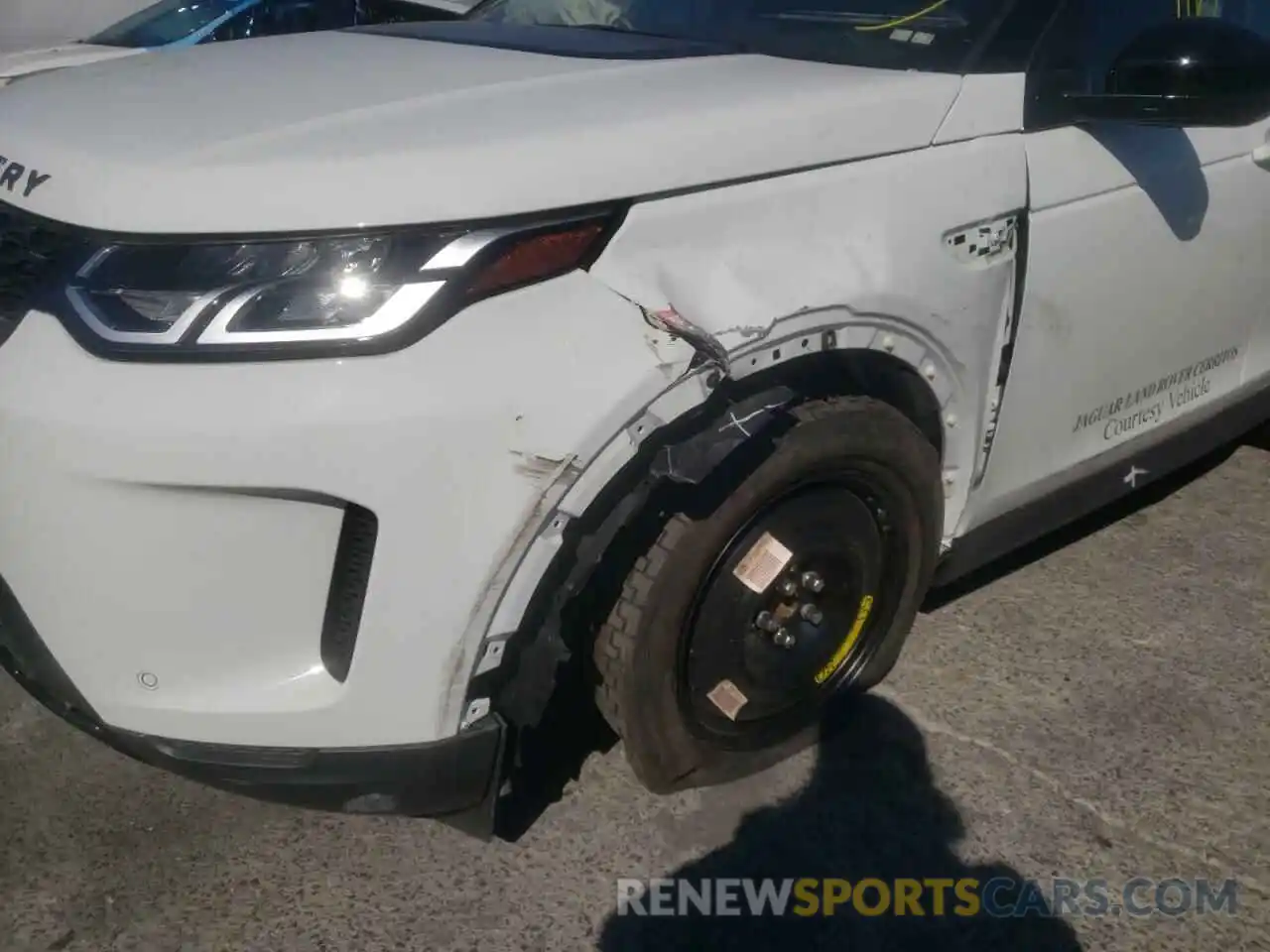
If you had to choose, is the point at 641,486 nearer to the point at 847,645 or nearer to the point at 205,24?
the point at 847,645

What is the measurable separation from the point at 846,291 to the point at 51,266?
4.13 ft

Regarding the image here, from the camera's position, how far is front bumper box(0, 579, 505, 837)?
6.00 feet

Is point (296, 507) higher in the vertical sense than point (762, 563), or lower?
higher

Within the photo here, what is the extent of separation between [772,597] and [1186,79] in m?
1.27

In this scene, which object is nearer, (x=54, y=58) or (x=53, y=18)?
(x=54, y=58)

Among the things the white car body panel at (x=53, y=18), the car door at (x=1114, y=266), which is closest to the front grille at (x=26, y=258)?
the car door at (x=1114, y=266)

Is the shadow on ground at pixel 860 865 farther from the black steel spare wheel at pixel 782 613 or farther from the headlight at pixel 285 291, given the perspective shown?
→ the headlight at pixel 285 291

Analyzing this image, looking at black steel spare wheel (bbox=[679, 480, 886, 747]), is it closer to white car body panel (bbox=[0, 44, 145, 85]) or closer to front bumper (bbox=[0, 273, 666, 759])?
front bumper (bbox=[0, 273, 666, 759])

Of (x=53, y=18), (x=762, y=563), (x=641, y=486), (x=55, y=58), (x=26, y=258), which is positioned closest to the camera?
(x=26, y=258)

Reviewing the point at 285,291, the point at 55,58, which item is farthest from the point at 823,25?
the point at 55,58

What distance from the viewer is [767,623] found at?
2205 mm

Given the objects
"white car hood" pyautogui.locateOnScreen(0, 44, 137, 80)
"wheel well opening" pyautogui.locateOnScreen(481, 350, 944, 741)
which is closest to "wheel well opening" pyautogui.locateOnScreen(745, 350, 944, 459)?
"wheel well opening" pyautogui.locateOnScreen(481, 350, 944, 741)

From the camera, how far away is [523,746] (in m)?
2.22

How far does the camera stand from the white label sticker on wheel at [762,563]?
2.11 meters
